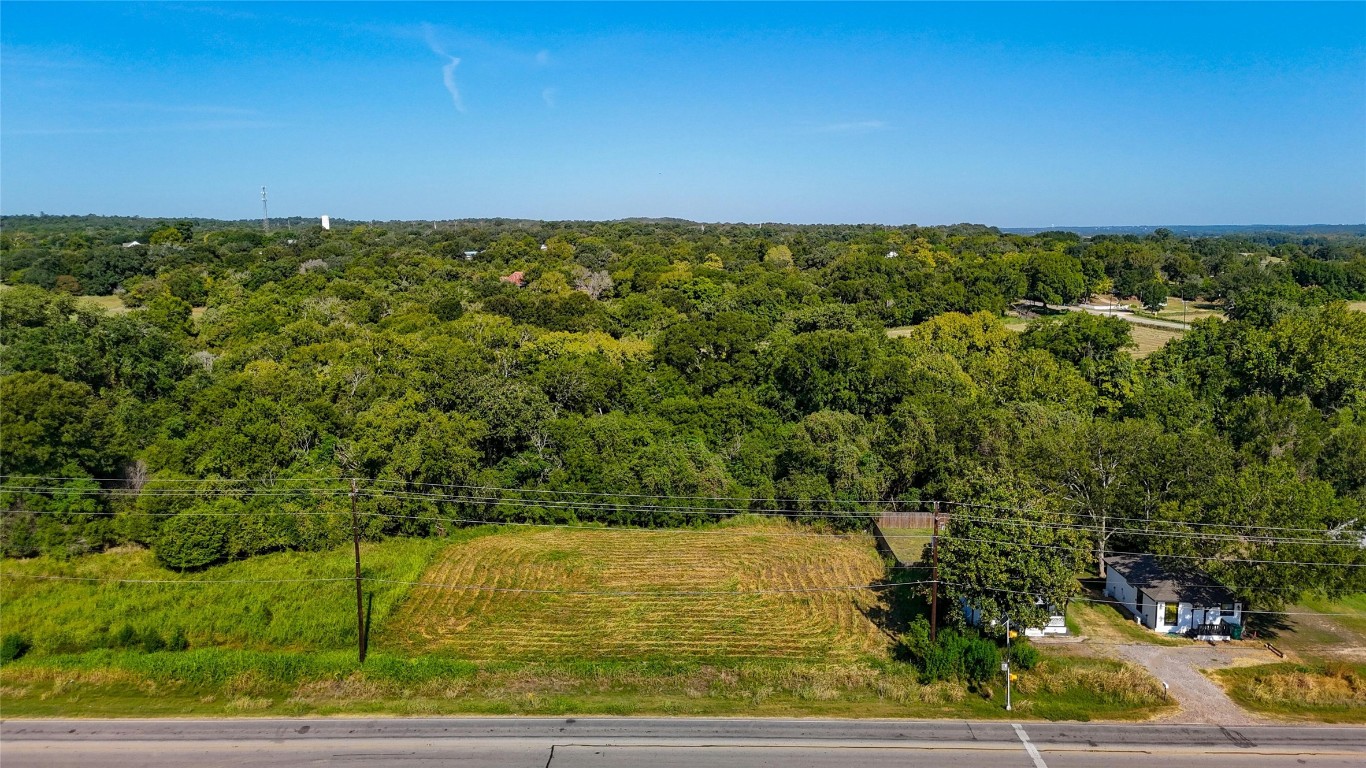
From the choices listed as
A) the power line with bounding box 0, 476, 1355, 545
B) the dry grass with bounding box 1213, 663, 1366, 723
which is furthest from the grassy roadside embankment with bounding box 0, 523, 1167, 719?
the dry grass with bounding box 1213, 663, 1366, 723

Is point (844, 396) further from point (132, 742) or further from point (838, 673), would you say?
Answer: point (132, 742)

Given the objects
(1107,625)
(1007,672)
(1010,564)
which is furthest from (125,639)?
(1107,625)

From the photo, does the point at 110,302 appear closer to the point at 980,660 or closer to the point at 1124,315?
the point at 980,660

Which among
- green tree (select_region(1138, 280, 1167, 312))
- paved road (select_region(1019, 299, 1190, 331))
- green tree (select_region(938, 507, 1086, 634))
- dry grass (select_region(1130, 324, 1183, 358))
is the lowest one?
green tree (select_region(938, 507, 1086, 634))

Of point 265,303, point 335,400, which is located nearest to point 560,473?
point 335,400

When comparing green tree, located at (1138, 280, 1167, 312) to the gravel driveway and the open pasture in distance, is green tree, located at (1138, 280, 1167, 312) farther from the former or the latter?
the gravel driveway

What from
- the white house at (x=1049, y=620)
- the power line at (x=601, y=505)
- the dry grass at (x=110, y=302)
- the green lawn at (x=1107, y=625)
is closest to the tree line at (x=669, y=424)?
the power line at (x=601, y=505)
